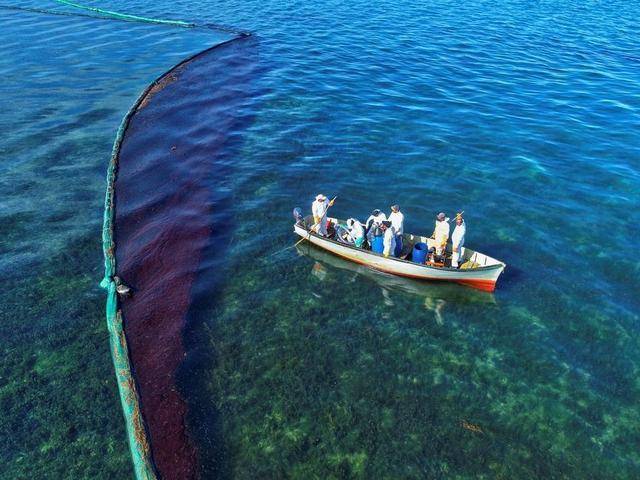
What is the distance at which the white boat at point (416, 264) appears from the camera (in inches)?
865

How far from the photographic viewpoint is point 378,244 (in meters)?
23.6

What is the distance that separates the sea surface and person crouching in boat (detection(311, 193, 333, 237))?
145 cm

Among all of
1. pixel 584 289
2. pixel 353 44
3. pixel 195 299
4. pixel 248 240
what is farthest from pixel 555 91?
pixel 195 299

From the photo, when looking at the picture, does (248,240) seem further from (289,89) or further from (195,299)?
(289,89)

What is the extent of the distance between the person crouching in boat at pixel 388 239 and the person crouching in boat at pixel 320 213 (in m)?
3.26

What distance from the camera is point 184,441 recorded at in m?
16.5

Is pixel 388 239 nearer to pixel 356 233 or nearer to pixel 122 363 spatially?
pixel 356 233

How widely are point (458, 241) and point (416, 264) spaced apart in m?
2.35

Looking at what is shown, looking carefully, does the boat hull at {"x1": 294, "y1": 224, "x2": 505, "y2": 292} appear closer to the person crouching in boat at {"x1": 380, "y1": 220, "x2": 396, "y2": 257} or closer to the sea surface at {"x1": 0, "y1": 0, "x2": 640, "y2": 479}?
the person crouching in boat at {"x1": 380, "y1": 220, "x2": 396, "y2": 257}

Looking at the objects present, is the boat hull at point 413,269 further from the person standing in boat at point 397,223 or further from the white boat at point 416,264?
the person standing in boat at point 397,223

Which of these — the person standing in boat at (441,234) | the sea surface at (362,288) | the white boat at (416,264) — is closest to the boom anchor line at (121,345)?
the sea surface at (362,288)

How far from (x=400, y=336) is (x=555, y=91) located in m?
35.0

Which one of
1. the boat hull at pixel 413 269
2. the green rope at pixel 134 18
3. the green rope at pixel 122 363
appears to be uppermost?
the green rope at pixel 134 18

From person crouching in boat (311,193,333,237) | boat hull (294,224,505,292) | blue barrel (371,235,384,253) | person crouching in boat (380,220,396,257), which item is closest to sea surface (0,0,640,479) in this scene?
boat hull (294,224,505,292)
